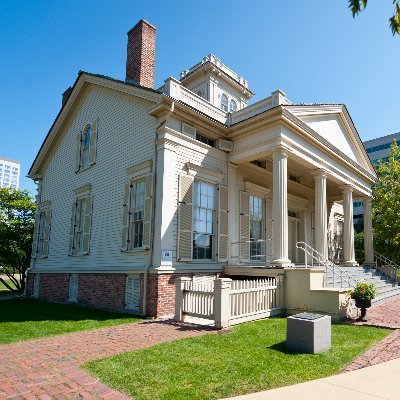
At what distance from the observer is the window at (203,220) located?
39.8 ft

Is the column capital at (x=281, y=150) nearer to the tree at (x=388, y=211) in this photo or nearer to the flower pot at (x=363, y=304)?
the flower pot at (x=363, y=304)

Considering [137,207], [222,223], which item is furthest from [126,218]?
[222,223]

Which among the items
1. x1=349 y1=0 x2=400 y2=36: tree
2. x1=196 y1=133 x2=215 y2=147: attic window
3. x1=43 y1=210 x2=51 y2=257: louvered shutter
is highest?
x1=196 y1=133 x2=215 y2=147: attic window

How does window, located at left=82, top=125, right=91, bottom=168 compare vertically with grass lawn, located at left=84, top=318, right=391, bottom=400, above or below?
above

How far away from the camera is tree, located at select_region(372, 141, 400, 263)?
72.0 ft

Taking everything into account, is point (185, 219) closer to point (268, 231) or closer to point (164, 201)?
point (164, 201)

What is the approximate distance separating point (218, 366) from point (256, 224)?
9.73 m

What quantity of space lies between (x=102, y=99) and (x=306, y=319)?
12556 millimetres

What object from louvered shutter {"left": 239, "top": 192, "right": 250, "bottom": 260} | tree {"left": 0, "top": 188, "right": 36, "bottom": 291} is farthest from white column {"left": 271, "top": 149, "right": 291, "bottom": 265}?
tree {"left": 0, "top": 188, "right": 36, "bottom": 291}

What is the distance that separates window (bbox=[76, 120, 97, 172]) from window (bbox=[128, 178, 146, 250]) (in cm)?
364

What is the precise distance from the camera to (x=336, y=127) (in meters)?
16.6

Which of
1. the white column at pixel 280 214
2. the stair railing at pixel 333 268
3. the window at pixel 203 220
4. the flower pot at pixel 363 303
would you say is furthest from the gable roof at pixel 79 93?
the flower pot at pixel 363 303

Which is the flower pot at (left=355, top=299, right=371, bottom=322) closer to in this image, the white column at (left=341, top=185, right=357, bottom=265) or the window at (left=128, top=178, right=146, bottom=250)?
the window at (left=128, top=178, right=146, bottom=250)

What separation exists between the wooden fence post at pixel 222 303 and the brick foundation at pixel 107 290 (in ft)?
7.86
